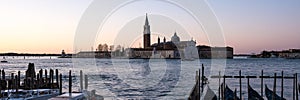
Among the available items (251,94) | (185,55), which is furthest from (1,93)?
(185,55)

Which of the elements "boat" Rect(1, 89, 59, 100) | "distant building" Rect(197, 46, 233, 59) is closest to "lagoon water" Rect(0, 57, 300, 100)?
"boat" Rect(1, 89, 59, 100)

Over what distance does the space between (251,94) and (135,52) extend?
153 meters

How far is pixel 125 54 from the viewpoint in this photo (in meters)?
153

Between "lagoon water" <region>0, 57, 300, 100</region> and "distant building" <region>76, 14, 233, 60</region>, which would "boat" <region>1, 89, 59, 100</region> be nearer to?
"lagoon water" <region>0, 57, 300, 100</region>

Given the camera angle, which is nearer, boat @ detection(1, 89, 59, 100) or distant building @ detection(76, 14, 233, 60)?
boat @ detection(1, 89, 59, 100)

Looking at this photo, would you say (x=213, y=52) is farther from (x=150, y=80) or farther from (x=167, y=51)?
(x=150, y=80)

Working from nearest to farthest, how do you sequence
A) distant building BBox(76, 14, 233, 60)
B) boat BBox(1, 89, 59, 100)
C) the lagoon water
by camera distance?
boat BBox(1, 89, 59, 100) → the lagoon water → distant building BBox(76, 14, 233, 60)

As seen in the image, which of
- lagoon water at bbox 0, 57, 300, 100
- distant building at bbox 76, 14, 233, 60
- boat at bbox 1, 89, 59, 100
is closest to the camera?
boat at bbox 1, 89, 59, 100

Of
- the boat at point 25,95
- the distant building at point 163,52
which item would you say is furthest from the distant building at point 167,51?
Result: the boat at point 25,95

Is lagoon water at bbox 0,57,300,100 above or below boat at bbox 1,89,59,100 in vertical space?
below

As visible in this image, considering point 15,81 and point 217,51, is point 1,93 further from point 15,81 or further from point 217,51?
point 217,51

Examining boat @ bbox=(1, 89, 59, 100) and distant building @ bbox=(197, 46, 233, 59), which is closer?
boat @ bbox=(1, 89, 59, 100)

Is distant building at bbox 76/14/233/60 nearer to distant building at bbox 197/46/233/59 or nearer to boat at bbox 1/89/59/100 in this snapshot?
distant building at bbox 197/46/233/59

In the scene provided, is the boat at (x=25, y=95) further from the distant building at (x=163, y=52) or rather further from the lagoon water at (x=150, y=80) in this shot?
the distant building at (x=163, y=52)
